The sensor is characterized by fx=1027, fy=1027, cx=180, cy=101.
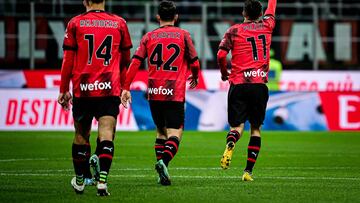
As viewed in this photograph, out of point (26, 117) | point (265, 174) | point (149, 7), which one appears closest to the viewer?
point (265, 174)

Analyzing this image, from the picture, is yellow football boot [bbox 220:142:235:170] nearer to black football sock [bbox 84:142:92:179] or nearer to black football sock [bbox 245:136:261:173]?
black football sock [bbox 245:136:261:173]

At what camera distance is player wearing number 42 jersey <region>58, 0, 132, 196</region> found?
10664 mm

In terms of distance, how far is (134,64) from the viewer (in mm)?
11930

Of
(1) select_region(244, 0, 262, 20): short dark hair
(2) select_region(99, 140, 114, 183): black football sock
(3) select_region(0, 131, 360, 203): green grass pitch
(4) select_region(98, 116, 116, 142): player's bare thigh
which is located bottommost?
(3) select_region(0, 131, 360, 203): green grass pitch

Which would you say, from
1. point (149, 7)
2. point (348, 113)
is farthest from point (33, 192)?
point (149, 7)

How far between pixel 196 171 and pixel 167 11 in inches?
111

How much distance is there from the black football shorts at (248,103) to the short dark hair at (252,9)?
2.87 feet

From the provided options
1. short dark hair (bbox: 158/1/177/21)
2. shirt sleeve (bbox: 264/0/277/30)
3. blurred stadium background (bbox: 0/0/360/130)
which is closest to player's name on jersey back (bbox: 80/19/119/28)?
short dark hair (bbox: 158/1/177/21)

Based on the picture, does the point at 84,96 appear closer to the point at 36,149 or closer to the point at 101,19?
the point at 101,19

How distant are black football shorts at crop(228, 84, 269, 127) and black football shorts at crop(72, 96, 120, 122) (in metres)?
2.52

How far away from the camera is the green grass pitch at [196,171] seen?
424 inches

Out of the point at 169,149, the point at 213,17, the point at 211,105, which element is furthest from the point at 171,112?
the point at 213,17

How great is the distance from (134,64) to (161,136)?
3.83 ft

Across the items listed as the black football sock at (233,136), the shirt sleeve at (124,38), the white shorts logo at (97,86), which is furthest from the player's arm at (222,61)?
the white shorts logo at (97,86)
